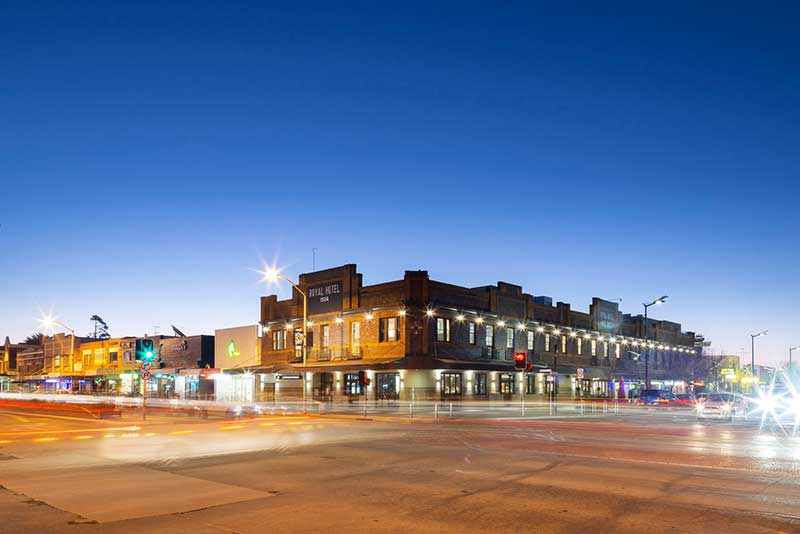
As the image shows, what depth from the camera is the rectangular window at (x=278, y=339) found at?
65.9 m

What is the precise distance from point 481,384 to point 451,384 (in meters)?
3.88

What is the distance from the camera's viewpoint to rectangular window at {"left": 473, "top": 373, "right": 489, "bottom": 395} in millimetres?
57897

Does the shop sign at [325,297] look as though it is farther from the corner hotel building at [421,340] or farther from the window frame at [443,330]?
the window frame at [443,330]

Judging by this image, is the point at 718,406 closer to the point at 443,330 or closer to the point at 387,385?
the point at 443,330

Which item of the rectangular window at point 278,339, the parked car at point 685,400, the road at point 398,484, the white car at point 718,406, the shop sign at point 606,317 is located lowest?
the parked car at point 685,400

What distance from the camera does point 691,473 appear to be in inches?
587

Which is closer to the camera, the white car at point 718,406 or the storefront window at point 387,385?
the white car at point 718,406

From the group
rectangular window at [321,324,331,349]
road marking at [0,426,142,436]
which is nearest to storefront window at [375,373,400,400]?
rectangular window at [321,324,331,349]

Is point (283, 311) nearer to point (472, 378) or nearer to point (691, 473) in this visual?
point (472, 378)

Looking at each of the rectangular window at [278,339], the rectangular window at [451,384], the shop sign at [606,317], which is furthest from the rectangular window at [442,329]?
the shop sign at [606,317]

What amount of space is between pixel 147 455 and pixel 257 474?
16.6 feet

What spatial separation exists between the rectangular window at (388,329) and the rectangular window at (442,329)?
328cm

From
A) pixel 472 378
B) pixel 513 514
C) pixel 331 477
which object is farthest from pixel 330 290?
pixel 513 514

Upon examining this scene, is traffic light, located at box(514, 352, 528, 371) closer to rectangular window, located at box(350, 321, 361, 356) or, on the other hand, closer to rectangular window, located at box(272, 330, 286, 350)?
rectangular window, located at box(350, 321, 361, 356)
